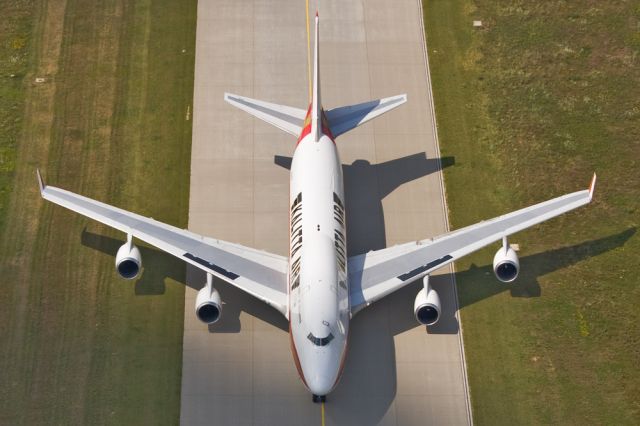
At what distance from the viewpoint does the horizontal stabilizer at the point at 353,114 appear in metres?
40.1

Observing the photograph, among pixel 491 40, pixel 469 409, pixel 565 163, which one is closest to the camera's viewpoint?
pixel 469 409

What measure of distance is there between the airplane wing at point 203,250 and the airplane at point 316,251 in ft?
0.14

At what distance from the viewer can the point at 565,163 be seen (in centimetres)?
4316

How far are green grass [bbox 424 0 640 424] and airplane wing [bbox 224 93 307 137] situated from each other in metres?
8.24

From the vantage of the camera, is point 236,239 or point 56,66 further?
point 56,66

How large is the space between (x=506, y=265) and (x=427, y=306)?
405 centimetres

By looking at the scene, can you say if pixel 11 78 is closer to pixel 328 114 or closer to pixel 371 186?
pixel 328 114

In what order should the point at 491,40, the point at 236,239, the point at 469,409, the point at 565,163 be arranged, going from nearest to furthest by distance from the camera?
the point at 469,409 < the point at 236,239 < the point at 565,163 < the point at 491,40

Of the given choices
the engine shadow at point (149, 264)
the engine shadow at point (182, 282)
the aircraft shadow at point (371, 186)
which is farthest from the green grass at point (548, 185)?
the engine shadow at point (149, 264)

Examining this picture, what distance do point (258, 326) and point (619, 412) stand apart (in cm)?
1609

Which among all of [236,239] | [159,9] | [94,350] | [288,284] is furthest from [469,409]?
[159,9]

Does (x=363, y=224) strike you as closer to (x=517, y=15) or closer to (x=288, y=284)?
(x=288, y=284)

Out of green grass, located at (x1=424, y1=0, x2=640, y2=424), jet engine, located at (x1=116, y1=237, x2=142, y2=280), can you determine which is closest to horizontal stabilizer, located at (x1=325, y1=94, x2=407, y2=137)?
green grass, located at (x1=424, y1=0, x2=640, y2=424)

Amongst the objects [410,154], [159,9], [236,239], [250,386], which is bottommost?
[250,386]
